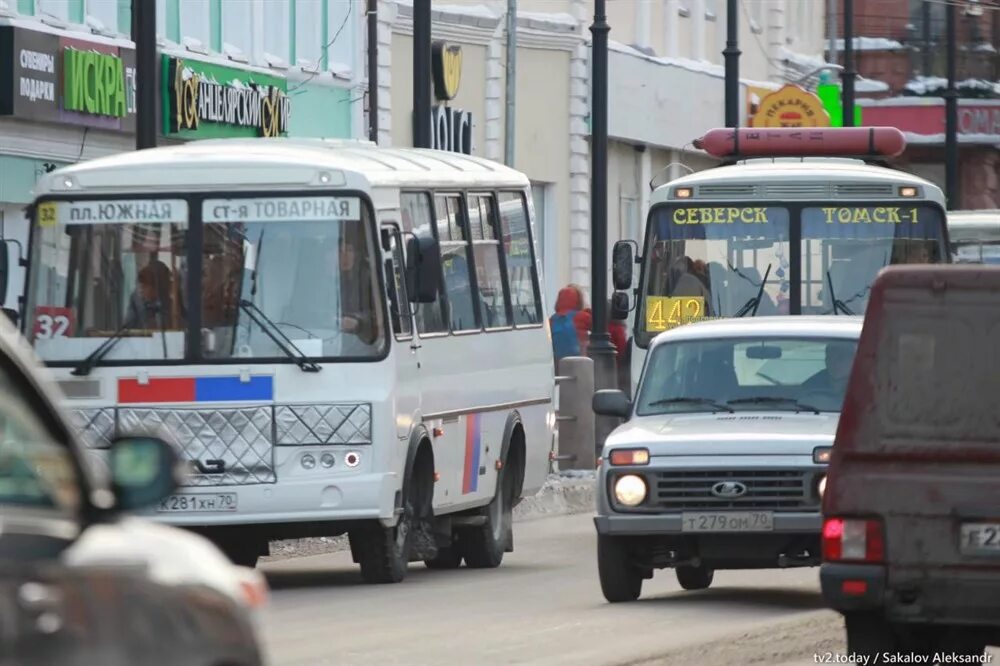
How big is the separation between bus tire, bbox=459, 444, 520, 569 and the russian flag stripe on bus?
281 cm

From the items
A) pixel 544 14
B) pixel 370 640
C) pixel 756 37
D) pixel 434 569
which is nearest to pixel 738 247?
pixel 434 569

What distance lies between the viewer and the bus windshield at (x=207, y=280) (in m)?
16.7

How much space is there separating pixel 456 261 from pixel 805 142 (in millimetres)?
6517

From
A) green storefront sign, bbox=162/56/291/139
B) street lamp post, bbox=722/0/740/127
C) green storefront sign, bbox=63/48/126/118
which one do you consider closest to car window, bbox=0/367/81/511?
green storefront sign, bbox=63/48/126/118

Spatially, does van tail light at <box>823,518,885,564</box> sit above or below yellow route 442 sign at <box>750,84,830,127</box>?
below

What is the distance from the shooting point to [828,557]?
34.0 feet

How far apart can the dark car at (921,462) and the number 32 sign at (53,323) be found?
760 centimetres

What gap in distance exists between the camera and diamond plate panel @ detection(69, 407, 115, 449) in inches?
653

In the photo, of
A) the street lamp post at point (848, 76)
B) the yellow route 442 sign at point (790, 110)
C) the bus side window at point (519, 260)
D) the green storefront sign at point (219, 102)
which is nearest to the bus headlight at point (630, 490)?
the bus side window at point (519, 260)

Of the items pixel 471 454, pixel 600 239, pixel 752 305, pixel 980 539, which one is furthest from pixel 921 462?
pixel 600 239

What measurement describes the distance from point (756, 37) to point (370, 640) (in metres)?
46.7

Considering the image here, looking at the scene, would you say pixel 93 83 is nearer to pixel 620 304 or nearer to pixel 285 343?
pixel 620 304

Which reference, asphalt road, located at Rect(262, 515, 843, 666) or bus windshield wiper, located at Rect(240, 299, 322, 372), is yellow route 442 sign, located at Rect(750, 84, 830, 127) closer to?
asphalt road, located at Rect(262, 515, 843, 666)

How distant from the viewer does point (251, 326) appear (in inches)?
659
